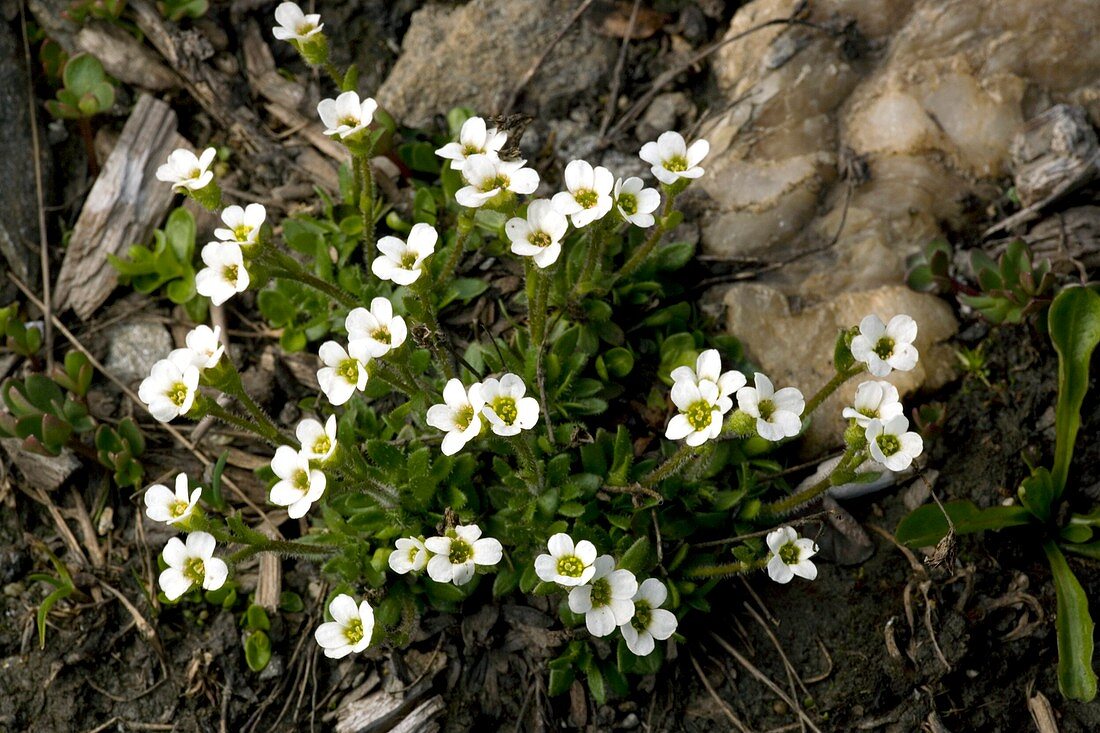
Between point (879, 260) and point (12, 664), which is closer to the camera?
point (12, 664)

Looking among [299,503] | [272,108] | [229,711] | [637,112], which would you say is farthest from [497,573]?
[272,108]

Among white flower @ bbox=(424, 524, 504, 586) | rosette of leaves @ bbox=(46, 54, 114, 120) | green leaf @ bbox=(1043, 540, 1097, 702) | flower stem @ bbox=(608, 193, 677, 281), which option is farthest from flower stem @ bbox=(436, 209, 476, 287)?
green leaf @ bbox=(1043, 540, 1097, 702)

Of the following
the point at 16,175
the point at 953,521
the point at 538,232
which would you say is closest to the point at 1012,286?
the point at 953,521

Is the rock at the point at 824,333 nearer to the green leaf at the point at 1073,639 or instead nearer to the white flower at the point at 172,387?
the green leaf at the point at 1073,639

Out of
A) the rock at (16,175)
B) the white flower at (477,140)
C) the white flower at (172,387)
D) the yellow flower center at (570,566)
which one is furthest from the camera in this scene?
the rock at (16,175)

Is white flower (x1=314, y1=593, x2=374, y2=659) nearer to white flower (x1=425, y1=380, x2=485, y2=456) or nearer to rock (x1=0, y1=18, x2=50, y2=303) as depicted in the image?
white flower (x1=425, y1=380, x2=485, y2=456)

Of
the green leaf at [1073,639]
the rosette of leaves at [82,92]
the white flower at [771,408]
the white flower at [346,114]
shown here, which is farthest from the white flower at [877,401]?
the rosette of leaves at [82,92]

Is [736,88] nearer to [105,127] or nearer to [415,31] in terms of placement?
[415,31]
